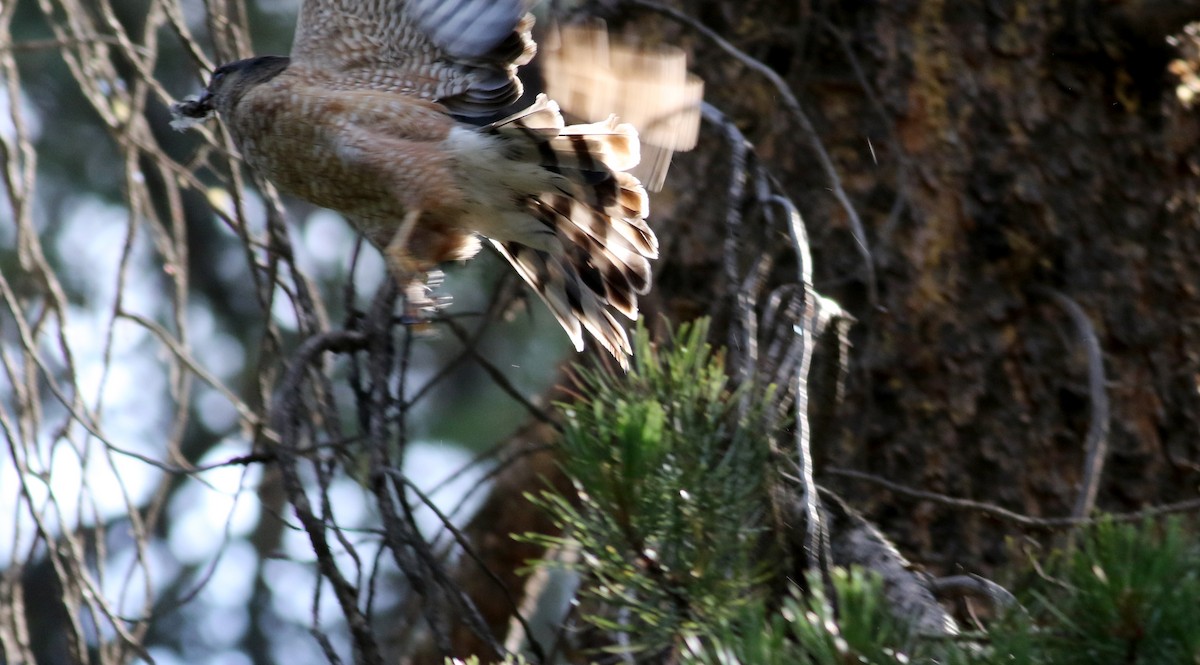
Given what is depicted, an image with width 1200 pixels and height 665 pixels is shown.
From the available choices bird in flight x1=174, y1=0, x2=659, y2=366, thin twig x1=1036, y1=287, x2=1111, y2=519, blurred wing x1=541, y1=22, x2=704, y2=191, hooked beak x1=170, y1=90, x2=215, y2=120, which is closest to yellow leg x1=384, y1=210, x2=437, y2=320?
bird in flight x1=174, y1=0, x2=659, y2=366

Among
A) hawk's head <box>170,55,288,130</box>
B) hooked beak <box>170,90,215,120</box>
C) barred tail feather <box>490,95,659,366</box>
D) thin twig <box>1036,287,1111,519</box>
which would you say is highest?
hawk's head <box>170,55,288,130</box>

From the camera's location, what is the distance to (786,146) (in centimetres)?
271

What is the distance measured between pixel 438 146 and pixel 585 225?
0.35 metres

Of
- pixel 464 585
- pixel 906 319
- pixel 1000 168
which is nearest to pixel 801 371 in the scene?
pixel 906 319

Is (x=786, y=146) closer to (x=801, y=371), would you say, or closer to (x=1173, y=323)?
(x=1173, y=323)

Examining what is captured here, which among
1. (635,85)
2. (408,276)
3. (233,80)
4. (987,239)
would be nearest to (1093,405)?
(987,239)

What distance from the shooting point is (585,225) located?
2.62 m

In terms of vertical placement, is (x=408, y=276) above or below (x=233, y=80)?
below

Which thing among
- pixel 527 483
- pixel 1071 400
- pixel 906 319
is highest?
pixel 906 319

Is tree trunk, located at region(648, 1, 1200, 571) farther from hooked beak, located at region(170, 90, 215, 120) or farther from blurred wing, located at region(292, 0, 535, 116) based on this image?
hooked beak, located at region(170, 90, 215, 120)

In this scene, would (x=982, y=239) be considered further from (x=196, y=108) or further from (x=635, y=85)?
(x=196, y=108)

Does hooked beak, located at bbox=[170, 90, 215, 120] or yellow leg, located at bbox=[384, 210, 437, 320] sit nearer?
yellow leg, located at bbox=[384, 210, 437, 320]

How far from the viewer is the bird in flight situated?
8.04 ft

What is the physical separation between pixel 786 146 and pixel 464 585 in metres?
1.36
